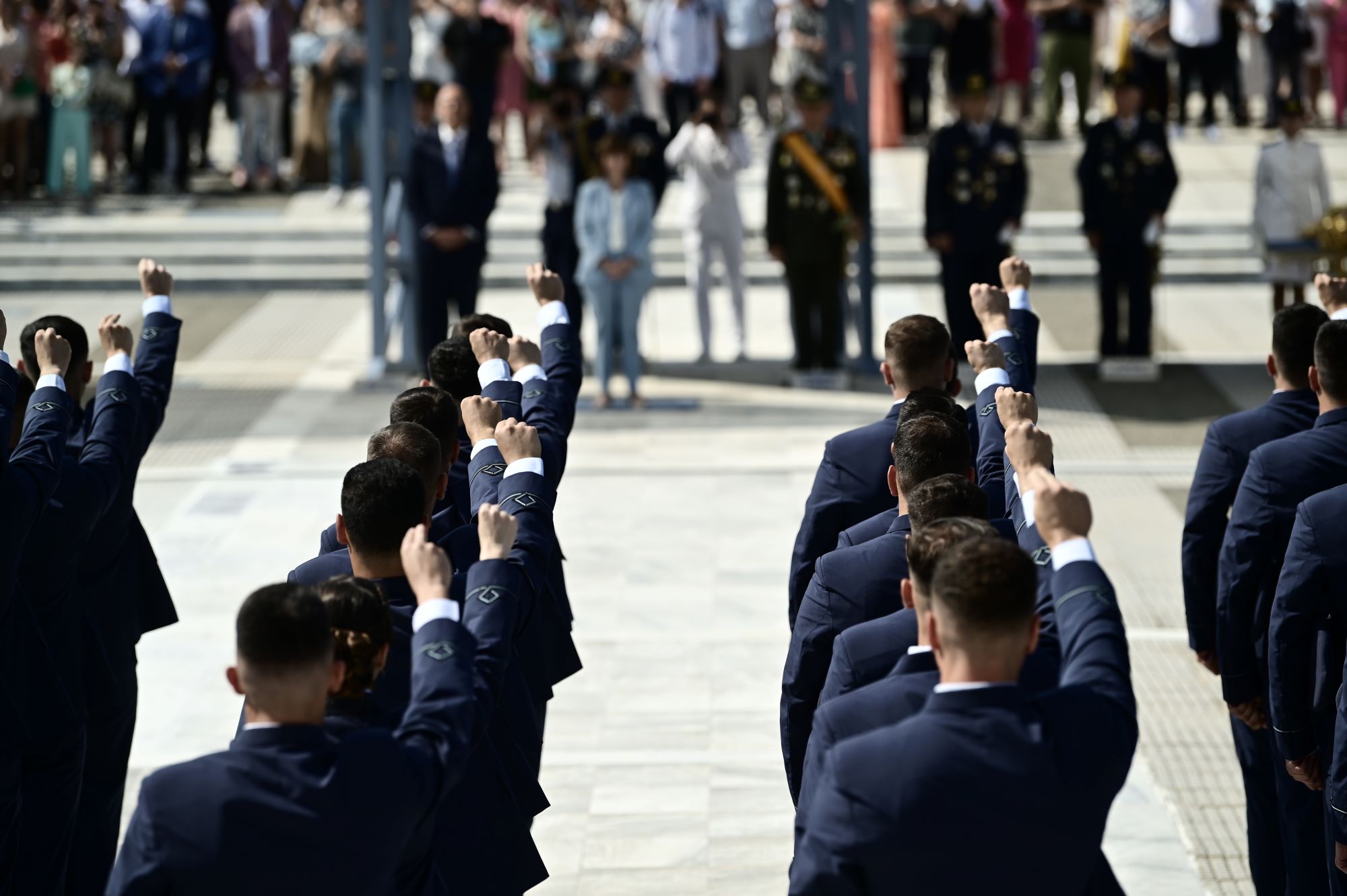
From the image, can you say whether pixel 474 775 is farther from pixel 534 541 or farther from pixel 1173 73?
pixel 1173 73

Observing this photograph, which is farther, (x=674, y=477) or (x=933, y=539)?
(x=674, y=477)

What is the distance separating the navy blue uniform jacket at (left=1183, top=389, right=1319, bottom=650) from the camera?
6336mm

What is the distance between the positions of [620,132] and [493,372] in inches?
313

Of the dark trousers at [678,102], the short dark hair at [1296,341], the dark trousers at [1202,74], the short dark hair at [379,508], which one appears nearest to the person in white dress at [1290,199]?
the dark trousers at [678,102]

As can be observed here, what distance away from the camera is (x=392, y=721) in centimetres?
419

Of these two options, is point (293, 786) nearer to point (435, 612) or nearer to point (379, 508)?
point (435, 612)

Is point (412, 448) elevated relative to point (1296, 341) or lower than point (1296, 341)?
lower

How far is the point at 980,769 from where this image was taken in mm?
3578

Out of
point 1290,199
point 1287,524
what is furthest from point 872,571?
point 1290,199

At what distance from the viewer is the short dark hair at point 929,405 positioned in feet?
18.8

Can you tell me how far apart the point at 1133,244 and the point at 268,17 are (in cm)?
1016

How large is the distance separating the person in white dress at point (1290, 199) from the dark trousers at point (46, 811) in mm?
10788

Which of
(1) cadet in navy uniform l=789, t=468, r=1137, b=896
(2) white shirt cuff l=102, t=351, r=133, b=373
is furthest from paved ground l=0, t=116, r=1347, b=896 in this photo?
(1) cadet in navy uniform l=789, t=468, r=1137, b=896

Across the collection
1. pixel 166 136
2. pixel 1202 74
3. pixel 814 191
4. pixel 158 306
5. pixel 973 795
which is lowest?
pixel 973 795
